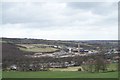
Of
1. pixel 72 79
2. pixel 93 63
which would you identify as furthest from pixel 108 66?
pixel 72 79

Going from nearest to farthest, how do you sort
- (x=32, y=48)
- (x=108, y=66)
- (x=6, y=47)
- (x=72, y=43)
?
(x=108, y=66)
(x=6, y=47)
(x=32, y=48)
(x=72, y=43)

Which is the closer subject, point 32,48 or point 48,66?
point 48,66

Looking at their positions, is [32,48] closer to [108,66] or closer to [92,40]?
[92,40]

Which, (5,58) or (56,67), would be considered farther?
(56,67)

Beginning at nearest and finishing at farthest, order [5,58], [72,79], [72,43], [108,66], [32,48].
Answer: [72,79]
[5,58]
[108,66]
[32,48]
[72,43]

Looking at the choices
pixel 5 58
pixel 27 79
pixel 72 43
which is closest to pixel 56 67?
pixel 5 58

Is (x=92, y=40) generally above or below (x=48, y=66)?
above

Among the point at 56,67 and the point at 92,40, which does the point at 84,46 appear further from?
the point at 56,67

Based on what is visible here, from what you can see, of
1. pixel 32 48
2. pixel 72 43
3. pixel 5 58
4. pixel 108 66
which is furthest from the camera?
pixel 72 43

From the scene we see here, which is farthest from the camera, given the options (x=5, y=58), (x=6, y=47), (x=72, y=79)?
(x=6, y=47)
